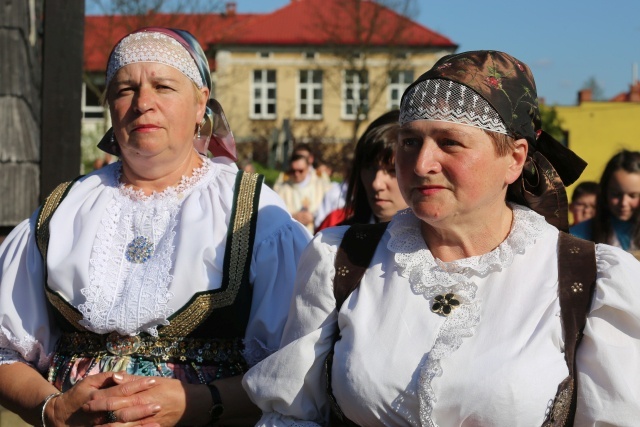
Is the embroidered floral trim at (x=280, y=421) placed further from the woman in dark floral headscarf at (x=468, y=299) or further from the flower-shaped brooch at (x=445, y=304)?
the flower-shaped brooch at (x=445, y=304)

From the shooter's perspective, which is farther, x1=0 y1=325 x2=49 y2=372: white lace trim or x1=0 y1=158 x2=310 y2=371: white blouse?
x1=0 y1=325 x2=49 y2=372: white lace trim

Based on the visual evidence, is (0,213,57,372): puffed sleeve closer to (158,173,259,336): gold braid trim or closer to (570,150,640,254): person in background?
(158,173,259,336): gold braid trim

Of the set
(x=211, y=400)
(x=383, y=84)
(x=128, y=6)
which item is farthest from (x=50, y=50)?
(x=383, y=84)

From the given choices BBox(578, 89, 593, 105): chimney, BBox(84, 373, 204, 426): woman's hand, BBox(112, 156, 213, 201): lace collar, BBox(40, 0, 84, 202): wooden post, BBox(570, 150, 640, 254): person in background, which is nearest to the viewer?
BBox(84, 373, 204, 426): woman's hand

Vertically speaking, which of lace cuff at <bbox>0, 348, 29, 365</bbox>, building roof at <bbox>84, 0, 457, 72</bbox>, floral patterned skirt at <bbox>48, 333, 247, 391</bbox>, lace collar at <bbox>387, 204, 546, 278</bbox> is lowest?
lace cuff at <bbox>0, 348, 29, 365</bbox>

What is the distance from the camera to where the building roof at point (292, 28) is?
25.8m

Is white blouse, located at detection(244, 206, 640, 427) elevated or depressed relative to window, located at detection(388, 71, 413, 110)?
elevated

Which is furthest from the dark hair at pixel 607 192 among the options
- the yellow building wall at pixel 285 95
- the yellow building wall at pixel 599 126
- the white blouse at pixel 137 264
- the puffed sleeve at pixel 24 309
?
the yellow building wall at pixel 285 95

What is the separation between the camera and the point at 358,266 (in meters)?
2.56

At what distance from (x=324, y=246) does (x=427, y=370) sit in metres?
0.48

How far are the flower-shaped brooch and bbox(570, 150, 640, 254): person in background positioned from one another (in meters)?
3.25

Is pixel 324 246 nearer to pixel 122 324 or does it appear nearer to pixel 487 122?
pixel 487 122

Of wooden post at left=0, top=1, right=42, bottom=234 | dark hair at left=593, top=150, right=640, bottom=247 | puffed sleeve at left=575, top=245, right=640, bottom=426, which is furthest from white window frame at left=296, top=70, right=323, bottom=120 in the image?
puffed sleeve at left=575, top=245, right=640, bottom=426

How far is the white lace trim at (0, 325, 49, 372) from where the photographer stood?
3045mm
